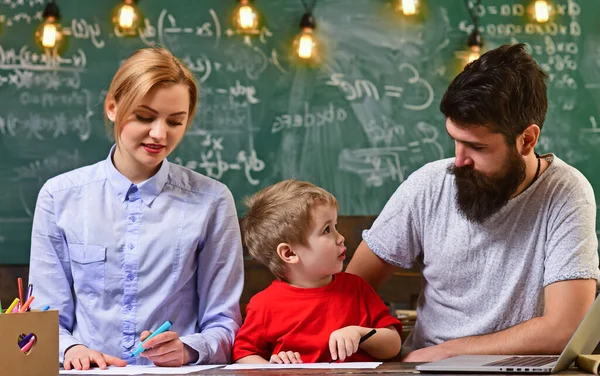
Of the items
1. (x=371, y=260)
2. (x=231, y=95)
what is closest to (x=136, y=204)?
(x=371, y=260)

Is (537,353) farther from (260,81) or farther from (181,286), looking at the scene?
(260,81)

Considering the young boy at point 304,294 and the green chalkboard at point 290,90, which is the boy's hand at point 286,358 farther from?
the green chalkboard at point 290,90

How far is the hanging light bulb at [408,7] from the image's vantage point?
16.1 feet

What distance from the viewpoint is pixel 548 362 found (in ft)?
5.27

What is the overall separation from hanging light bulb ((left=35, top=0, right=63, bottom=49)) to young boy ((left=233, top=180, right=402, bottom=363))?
3.10m

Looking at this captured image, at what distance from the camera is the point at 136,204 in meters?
2.02

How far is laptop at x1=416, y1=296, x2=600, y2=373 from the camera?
148 cm

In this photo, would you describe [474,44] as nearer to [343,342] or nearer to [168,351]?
[343,342]

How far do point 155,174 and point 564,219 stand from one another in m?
0.99

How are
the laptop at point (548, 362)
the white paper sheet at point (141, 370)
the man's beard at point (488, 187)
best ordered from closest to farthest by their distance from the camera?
the laptop at point (548, 362) < the white paper sheet at point (141, 370) < the man's beard at point (488, 187)

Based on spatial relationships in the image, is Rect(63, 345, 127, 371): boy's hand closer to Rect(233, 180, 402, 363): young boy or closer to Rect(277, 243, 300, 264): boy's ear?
Rect(233, 180, 402, 363): young boy

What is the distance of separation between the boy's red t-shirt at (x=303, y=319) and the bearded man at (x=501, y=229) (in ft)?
0.50

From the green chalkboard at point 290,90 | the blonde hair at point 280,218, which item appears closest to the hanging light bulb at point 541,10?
the green chalkboard at point 290,90

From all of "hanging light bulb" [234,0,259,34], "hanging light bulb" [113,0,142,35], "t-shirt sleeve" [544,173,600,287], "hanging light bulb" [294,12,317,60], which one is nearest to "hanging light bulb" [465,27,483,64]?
"hanging light bulb" [294,12,317,60]
